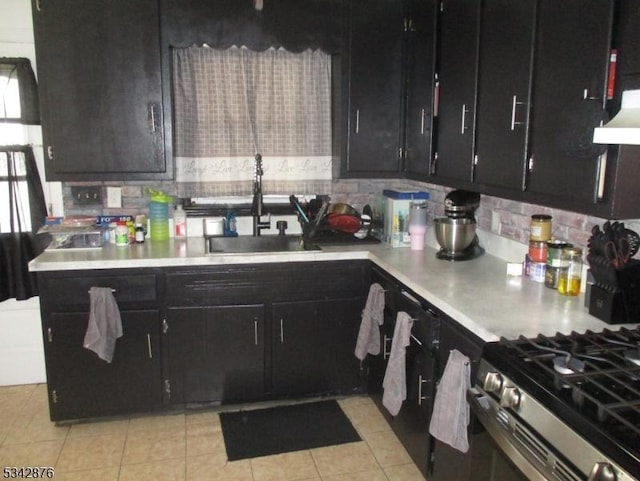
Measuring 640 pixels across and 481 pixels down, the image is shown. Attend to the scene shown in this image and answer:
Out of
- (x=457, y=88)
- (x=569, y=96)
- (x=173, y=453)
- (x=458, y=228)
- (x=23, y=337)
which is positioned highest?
(x=457, y=88)

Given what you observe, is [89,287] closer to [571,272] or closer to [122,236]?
[122,236]

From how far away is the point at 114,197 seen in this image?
10.8 feet

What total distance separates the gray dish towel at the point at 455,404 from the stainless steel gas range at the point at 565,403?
0.26 ft

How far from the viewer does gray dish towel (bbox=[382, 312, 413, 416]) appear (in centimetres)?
233

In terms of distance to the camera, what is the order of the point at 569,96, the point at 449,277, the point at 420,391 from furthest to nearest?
the point at 449,277 < the point at 420,391 < the point at 569,96

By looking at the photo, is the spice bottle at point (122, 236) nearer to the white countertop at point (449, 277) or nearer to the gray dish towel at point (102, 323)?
the white countertop at point (449, 277)

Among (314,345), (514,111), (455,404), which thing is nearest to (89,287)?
(314,345)

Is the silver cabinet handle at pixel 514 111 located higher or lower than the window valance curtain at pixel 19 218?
higher

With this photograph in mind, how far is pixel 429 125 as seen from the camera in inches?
113

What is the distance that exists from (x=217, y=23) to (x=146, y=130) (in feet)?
2.33

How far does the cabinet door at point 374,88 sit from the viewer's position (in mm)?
3102

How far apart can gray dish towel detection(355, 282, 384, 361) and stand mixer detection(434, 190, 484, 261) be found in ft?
1.27

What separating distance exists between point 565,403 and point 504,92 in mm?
1327

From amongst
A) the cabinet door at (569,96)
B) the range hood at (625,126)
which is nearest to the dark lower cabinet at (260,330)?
the cabinet door at (569,96)
